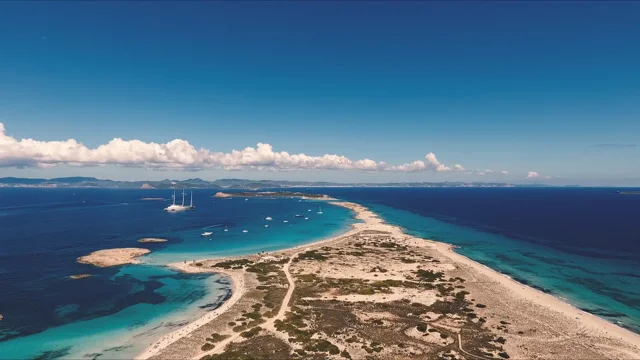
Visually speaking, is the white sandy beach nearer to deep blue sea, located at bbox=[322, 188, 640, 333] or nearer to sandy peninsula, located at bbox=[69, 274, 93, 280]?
sandy peninsula, located at bbox=[69, 274, 93, 280]

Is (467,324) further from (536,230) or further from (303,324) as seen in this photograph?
(536,230)

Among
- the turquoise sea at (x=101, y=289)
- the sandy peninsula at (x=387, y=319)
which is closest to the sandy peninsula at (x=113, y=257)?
the turquoise sea at (x=101, y=289)

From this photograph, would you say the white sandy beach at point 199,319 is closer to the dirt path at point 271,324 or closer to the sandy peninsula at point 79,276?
the dirt path at point 271,324

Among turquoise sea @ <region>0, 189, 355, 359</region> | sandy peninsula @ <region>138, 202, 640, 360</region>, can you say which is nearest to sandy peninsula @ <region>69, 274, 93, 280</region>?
turquoise sea @ <region>0, 189, 355, 359</region>

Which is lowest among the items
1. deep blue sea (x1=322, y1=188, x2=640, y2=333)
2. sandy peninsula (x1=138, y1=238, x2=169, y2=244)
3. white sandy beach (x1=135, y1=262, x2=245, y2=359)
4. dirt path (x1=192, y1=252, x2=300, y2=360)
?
sandy peninsula (x1=138, y1=238, x2=169, y2=244)

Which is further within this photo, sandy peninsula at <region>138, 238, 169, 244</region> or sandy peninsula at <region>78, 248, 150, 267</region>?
sandy peninsula at <region>138, 238, 169, 244</region>

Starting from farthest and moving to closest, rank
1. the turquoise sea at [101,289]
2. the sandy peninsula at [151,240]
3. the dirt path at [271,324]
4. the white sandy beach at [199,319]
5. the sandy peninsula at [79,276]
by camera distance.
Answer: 1. the sandy peninsula at [151,240]
2. the sandy peninsula at [79,276]
3. the turquoise sea at [101,289]
4. the white sandy beach at [199,319]
5. the dirt path at [271,324]

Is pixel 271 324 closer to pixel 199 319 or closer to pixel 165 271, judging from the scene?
pixel 199 319
